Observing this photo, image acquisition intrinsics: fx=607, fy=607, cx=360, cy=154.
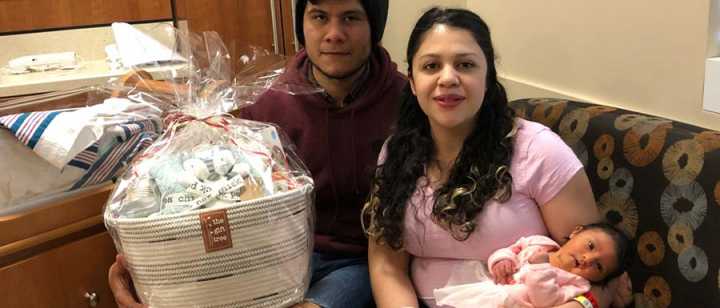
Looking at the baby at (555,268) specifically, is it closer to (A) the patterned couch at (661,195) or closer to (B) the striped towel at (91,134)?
(A) the patterned couch at (661,195)

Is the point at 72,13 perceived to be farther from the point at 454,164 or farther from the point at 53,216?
the point at 454,164

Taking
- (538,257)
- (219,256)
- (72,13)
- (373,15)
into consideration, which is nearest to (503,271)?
(538,257)

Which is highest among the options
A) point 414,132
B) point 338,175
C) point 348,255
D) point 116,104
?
point 116,104

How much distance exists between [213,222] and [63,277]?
498 millimetres

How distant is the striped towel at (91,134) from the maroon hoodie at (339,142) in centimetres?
37

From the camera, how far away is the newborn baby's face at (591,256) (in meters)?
1.16

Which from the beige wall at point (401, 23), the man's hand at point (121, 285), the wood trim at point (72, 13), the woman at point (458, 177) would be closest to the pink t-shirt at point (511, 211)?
the woman at point (458, 177)

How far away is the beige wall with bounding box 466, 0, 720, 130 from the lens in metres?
1.44

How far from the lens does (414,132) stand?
1.43 m

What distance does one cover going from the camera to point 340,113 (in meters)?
1.61

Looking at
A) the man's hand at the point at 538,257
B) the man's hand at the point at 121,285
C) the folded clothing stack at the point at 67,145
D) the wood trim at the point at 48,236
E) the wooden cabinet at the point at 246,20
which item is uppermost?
the wooden cabinet at the point at 246,20

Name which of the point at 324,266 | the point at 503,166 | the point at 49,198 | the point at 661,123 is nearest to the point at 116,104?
the point at 49,198

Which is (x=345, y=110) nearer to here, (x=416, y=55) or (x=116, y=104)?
(x=416, y=55)

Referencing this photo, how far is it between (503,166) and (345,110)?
19.3 inches
